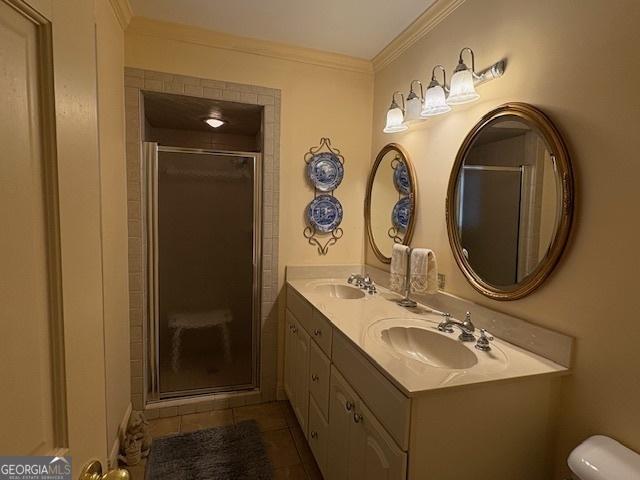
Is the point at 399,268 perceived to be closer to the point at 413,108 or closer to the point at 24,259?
the point at 413,108

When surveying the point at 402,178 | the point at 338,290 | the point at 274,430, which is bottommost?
the point at 274,430

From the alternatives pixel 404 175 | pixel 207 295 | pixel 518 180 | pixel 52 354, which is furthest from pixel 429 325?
pixel 207 295

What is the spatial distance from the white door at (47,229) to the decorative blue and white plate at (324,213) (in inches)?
73.0

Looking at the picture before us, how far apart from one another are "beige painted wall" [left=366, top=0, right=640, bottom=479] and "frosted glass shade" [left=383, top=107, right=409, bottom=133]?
57 cm

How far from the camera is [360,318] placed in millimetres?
1631

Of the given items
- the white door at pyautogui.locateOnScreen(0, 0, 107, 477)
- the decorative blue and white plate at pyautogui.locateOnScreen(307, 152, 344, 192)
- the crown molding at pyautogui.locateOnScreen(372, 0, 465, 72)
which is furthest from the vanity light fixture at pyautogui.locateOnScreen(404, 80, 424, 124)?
the white door at pyautogui.locateOnScreen(0, 0, 107, 477)

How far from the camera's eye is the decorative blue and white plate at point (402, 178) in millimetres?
2078

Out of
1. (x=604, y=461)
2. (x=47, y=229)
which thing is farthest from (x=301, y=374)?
(x=47, y=229)

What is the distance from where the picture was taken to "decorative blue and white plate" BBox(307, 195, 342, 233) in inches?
96.6

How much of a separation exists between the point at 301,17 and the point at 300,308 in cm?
169

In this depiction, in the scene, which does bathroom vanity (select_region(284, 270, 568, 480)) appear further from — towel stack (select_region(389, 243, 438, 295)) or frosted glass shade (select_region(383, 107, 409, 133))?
frosted glass shade (select_region(383, 107, 409, 133))

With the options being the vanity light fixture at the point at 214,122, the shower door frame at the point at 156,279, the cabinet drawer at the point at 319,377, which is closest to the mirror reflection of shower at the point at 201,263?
the shower door frame at the point at 156,279

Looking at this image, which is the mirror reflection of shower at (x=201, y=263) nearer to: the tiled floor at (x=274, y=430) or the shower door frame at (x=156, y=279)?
the shower door frame at (x=156, y=279)

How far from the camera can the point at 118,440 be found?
73.9 inches
